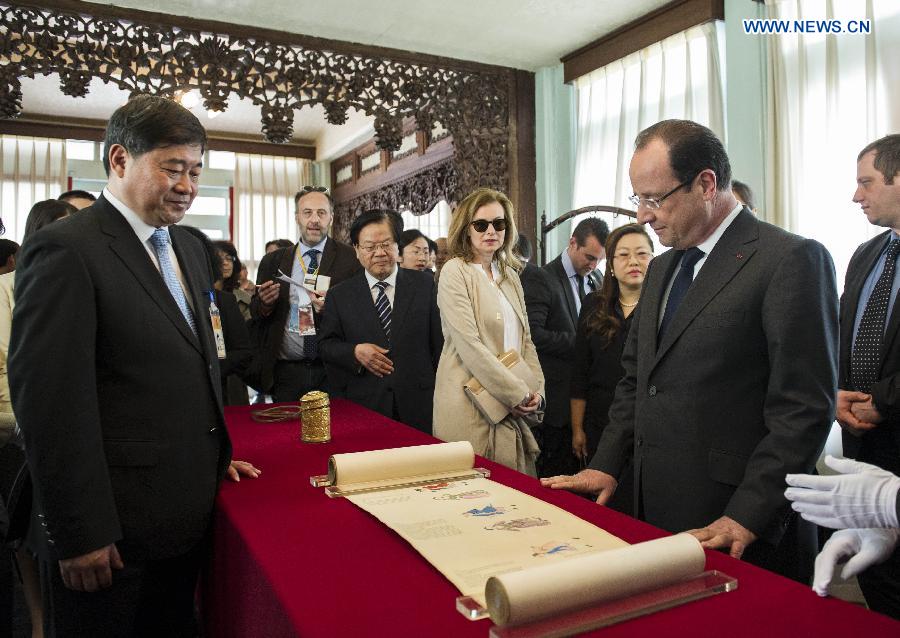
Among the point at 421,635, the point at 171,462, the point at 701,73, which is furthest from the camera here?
the point at 701,73

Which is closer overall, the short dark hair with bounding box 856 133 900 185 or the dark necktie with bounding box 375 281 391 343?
the short dark hair with bounding box 856 133 900 185

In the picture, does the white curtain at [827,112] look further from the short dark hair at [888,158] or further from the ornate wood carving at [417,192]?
the ornate wood carving at [417,192]

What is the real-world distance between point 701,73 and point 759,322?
3281 mm

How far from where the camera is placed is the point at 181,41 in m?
4.46

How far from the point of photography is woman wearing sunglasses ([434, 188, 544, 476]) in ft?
8.64

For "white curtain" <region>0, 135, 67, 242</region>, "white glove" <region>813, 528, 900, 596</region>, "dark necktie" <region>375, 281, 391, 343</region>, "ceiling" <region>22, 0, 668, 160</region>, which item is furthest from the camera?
"white curtain" <region>0, 135, 67, 242</region>

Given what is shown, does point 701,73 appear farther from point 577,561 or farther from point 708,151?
point 577,561

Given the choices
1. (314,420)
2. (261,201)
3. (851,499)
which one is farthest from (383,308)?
(261,201)

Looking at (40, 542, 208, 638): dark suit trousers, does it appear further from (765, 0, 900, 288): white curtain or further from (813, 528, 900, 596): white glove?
(765, 0, 900, 288): white curtain

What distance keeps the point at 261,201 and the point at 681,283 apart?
8.97 metres

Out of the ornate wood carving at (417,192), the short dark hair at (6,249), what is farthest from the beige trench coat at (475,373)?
the ornate wood carving at (417,192)

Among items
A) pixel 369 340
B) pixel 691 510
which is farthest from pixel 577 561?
pixel 369 340

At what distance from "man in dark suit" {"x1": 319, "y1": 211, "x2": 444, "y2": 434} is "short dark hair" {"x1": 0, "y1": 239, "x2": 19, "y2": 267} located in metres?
1.36

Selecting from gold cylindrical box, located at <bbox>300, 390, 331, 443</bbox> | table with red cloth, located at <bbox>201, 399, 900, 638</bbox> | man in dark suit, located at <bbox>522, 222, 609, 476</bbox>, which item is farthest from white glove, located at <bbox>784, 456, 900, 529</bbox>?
man in dark suit, located at <bbox>522, 222, 609, 476</bbox>
